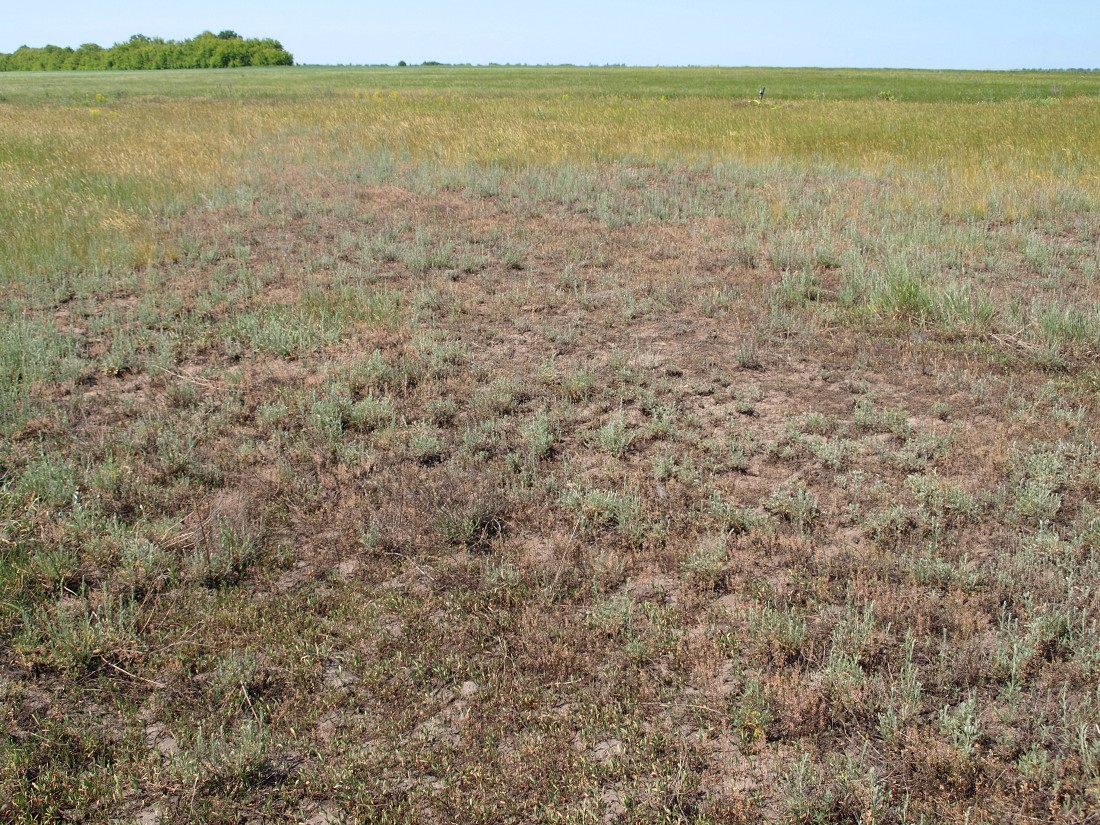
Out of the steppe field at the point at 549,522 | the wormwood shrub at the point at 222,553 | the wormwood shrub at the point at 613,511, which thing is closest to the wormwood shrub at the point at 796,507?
the steppe field at the point at 549,522

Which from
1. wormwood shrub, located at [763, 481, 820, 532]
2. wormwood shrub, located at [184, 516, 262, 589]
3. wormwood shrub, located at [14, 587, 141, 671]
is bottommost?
wormwood shrub, located at [14, 587, 141, 671]

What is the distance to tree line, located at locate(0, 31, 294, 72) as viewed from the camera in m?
100

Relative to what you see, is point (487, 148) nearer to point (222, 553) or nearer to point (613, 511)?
point (613, 511)

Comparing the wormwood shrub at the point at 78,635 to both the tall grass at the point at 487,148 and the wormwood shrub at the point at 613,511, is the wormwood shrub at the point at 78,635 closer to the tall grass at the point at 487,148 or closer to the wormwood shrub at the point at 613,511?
the wormwood shrub at the point at 613,511

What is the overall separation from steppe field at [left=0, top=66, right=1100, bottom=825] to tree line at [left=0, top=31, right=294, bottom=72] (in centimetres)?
10721

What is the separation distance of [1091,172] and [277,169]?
49.2ft

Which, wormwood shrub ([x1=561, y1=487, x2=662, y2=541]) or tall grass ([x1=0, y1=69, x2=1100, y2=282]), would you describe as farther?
tall grass ([x1=0, y1=69, x2=1100, y2=282])

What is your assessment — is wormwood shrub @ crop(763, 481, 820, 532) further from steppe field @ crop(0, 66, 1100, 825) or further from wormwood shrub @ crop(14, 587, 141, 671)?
wormwood shrub @ crop(14, 587, 141, 671)

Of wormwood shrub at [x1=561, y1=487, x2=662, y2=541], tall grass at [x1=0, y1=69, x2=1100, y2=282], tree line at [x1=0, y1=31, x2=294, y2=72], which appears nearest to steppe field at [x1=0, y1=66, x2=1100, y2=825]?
wormwood shrub at [x1=561, y1=487, x2=662, y2=541]

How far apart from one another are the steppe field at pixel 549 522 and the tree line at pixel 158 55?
107 meters

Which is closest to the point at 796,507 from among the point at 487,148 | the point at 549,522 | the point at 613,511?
the point at 613,511

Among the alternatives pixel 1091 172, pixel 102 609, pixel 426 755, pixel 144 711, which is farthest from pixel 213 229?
pixel 1091 172

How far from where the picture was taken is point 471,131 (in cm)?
1997

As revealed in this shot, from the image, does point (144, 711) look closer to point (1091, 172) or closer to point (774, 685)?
point (774, 685)
